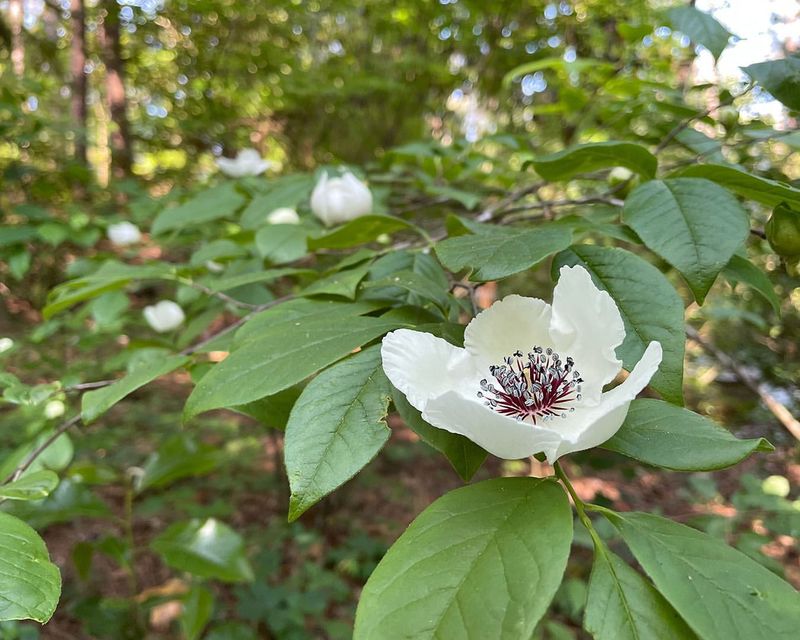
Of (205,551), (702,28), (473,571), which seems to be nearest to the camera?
(473,571)

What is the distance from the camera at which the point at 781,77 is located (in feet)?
2.12

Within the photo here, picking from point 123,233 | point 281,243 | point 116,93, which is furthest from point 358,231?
point 116,93

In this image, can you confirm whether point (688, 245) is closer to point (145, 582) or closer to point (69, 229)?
point (69, 229)

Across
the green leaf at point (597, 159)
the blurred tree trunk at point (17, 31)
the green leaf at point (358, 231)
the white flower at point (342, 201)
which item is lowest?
the white flower at point (342, 201)

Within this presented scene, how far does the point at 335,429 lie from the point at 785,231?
21.0 inches

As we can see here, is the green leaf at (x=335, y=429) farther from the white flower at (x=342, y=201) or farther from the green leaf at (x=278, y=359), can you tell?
the white flower at (x=342, y=201)

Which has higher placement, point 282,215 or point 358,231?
point 358,231

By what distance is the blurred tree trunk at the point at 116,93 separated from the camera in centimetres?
258

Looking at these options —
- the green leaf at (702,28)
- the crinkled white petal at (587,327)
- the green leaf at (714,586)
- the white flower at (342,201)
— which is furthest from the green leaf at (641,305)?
the white flower at (342,201)

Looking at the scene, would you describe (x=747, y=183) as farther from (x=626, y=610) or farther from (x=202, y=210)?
(x=202, y=210)

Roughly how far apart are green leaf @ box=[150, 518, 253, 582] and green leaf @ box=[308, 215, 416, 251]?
929 mm

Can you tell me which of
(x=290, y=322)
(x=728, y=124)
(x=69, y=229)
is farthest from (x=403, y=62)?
(x=290, y=322)

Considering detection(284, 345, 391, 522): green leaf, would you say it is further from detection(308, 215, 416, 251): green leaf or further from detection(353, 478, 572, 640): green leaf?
detection(308, 215, 416, 251): green leaf

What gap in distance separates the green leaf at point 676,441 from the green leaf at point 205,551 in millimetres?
1171
